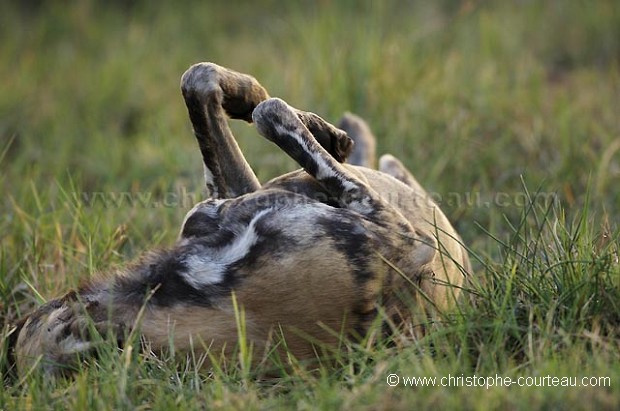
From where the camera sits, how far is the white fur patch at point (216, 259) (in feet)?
9.00

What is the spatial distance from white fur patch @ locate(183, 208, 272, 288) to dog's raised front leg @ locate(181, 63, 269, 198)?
515 mm

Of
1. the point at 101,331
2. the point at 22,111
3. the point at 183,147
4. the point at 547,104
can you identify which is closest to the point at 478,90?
the point at 547,104

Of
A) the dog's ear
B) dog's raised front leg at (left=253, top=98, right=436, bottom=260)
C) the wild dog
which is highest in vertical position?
dog's raised front leg at (left=253, top=98, right=436, bottom=260)

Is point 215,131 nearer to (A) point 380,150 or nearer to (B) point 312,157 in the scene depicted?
(B) point 312,157

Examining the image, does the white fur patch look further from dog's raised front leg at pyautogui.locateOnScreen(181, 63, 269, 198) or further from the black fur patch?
dog's raised front leg at pyautogui.locateOnScreen(181, 63, 269, 198)

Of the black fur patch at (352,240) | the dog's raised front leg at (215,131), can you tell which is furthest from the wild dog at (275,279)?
the dog's raised front leg at (215,131)

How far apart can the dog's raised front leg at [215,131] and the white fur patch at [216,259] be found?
20.3 inches

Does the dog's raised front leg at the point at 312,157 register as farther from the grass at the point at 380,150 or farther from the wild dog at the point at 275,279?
the grass at the point at 380,150

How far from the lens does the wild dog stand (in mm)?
2689

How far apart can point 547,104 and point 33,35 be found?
3.85 m

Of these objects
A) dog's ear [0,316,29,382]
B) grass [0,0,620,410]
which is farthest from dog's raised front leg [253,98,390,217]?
dog's ear [0,316,29,382]

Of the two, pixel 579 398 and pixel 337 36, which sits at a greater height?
pixel 337 36

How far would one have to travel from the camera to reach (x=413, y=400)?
227 cm

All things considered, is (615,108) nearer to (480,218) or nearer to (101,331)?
(480,218)
